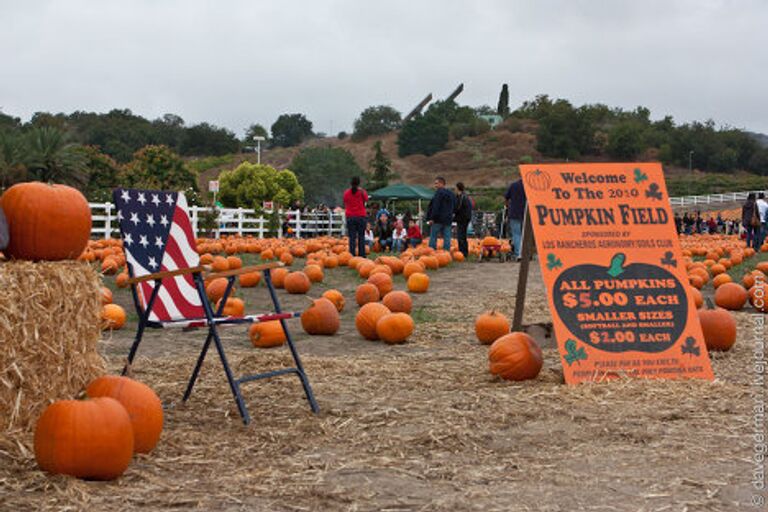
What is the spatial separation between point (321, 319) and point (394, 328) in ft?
2.56

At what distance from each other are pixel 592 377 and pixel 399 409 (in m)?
1.25

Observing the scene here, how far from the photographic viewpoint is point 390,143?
127438 mm

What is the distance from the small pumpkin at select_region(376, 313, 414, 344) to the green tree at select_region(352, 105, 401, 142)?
128801mm

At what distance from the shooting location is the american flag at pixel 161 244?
4.98m

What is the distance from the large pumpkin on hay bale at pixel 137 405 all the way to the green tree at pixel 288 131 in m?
138

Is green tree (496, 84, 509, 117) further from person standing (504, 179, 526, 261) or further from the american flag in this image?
the american flag

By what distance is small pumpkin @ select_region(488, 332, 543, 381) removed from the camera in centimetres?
526

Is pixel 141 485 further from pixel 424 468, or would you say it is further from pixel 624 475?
pixel 624 475

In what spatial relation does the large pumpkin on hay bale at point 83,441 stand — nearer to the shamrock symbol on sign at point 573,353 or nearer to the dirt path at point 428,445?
the dirt path at point 428,445

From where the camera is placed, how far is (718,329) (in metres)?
6.25

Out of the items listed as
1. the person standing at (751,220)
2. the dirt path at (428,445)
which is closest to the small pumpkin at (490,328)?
the dirt path at (428,445)

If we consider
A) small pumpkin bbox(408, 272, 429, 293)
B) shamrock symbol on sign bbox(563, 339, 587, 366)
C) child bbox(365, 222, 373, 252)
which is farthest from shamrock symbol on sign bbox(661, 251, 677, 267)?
child bbox(365, 222, 373, 252)

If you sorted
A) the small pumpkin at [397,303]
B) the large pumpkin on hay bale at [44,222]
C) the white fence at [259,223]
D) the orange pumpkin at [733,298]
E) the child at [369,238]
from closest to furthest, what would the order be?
the large pumpkin on hay bale at [44,222] < the small pumpkin at [397,303] < the orange pumpkin at [733,298] < the child at [369,238] < the white fence at [259,223]

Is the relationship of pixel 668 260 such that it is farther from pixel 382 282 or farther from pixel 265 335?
pixel 382 282
